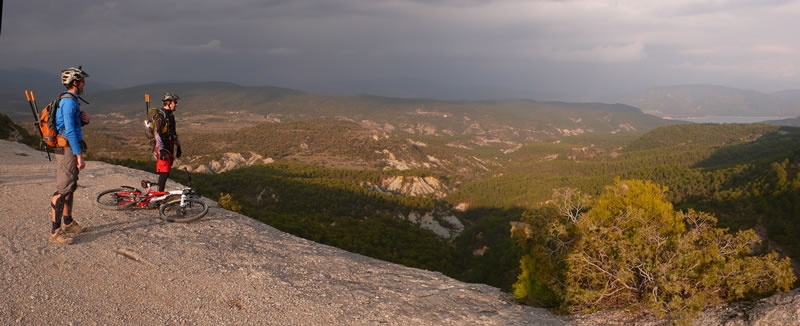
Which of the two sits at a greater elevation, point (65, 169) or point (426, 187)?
point (65, 169)

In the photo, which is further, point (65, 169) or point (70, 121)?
point (65, 169)

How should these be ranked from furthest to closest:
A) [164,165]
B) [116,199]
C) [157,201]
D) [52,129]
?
[116,199] → [157,201] → [164,165] → [52,129]

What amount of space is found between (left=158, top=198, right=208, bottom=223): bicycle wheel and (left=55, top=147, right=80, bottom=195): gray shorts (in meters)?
3.05

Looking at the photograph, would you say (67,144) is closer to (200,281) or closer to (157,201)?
(157,201)

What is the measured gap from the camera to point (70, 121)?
30.4ft

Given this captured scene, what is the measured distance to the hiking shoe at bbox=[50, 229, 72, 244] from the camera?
976 centimetres

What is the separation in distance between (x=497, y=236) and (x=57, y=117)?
6951 centimetres

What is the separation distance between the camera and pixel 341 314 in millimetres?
8727

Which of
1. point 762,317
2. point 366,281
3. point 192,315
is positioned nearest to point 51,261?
point 192,315

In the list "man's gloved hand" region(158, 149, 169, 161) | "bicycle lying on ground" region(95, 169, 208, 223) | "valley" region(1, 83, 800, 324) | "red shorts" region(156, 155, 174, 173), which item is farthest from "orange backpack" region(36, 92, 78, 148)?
"valley" region(1, 83, 800, 324)

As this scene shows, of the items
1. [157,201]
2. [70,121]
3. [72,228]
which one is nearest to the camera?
[70,121]

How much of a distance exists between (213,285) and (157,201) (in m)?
5.60

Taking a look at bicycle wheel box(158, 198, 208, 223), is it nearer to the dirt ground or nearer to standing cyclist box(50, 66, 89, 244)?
the dirt ground

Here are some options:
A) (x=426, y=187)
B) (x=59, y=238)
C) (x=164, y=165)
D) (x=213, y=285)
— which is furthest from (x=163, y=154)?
(x=426, y=187)
